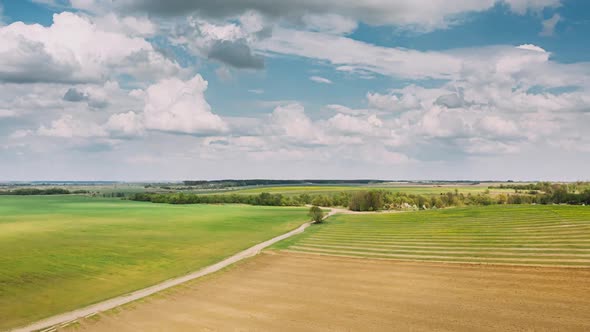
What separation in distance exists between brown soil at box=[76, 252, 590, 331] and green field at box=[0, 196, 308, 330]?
768cm

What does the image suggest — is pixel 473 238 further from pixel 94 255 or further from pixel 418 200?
pixel 418 200

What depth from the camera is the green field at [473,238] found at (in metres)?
53.0

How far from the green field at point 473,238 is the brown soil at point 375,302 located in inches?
254

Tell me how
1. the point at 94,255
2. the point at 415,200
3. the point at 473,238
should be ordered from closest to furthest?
the point at 94,255
the point at 473,238
the point at 415,200

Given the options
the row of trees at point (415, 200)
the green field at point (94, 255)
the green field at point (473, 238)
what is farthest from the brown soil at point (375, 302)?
the row of trees at point (415, 200)

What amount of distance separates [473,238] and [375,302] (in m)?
37.9

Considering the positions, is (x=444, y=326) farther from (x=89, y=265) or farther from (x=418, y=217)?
(x=418, y=217)

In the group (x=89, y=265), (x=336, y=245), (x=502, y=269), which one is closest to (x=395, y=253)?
(x=336, y=245)

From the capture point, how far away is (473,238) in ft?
221

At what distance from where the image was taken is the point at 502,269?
46.8m

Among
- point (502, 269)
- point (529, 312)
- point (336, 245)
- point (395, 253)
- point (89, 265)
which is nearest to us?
point (529, 312)

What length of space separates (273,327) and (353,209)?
133 m

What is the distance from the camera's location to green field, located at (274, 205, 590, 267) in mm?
53000

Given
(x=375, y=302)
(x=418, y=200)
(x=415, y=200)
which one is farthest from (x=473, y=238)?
(x=415, y=200)
